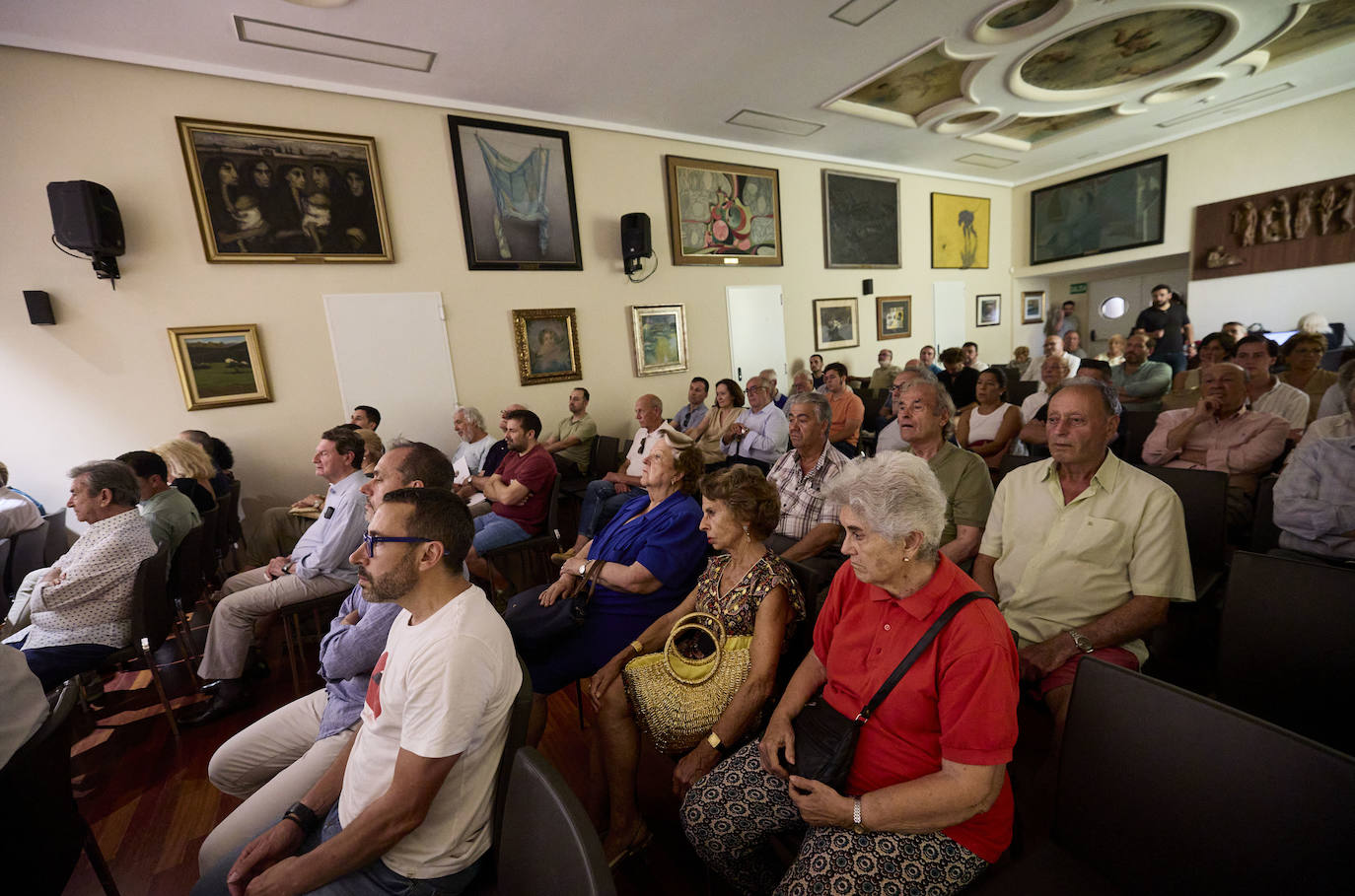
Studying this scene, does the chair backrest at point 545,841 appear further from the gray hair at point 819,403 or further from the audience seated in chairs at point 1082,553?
the gray hair at point 819,403

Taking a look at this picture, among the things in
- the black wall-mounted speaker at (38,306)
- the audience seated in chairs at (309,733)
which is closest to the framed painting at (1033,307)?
the audience seated in chairs at (309,733)

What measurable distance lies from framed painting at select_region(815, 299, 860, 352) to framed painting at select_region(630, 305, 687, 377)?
2377 mm

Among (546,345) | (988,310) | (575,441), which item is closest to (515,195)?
(546,345)

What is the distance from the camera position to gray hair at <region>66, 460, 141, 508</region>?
2.37 meters

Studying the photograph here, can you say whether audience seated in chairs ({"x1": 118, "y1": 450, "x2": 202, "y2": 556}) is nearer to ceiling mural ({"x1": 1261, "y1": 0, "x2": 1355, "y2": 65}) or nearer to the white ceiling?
the white ceiling

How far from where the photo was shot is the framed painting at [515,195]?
508cm

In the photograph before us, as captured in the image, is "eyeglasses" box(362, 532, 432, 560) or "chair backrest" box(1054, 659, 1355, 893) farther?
"eyeglasses" box(362, 532, 432, 560)

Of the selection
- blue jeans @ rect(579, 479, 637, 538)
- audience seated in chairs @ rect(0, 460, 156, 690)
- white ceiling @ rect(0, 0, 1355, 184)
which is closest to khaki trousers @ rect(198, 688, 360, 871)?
audience seated in chairs @ rect(0, 460, 156, 690)

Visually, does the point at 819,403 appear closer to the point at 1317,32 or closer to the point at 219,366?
the point at 219,366

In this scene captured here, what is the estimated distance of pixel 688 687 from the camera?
164cm

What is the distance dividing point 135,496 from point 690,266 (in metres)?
5.56

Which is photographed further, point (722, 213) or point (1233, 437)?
point (722, 213)

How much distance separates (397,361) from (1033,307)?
38.4 feet

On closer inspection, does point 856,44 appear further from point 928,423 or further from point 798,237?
point 928,423
